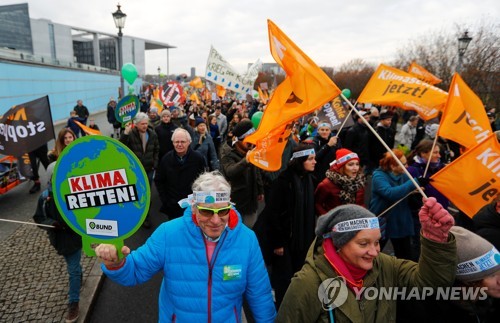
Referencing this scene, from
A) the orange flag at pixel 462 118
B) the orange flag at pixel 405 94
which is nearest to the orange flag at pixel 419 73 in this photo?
the orange flag at pixel 405 94

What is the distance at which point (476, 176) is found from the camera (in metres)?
2.68

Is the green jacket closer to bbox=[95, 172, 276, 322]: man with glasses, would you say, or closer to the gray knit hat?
the gray knit hat

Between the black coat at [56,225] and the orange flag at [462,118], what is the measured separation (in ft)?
12.8

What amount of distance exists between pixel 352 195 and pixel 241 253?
77.2 inches

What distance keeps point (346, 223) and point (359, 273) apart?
0.31 m

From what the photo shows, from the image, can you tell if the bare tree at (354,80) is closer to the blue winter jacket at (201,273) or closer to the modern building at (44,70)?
the modern building at (44,70)

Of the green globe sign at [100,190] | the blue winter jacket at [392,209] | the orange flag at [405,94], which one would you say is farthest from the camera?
the orange flag at [405,94]

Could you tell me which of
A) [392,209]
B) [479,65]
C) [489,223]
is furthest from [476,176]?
[479,65]

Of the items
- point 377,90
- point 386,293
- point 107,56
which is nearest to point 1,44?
point 377,90

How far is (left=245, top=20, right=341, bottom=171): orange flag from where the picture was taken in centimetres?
282

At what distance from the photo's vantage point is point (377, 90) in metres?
4.87

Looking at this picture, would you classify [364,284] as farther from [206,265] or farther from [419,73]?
[419,73]

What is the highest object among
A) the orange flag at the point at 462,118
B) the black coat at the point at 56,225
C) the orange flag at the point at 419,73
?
the orange flag at the point at 419,73

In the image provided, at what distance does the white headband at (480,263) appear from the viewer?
1.79 m
